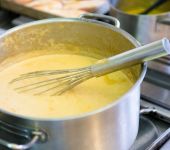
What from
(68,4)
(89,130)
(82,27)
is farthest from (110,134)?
(68,4)

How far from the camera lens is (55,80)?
0.52 meters

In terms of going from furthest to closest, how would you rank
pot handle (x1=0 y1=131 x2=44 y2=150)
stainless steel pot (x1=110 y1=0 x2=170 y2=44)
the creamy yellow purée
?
stainless steel pot (x1=110 y1=0 x2=170 y2=44) < the creamy yellow purée < pot handle (x1=0 y1=131 x2=44 y2=150)

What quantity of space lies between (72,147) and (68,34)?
0.24 m

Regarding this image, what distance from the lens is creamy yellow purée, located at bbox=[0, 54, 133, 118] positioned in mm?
453

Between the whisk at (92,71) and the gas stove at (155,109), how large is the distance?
0.11 m

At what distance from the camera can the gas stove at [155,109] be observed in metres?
0.49

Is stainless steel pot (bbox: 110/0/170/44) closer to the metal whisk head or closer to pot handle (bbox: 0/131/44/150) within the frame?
the metal whisk head

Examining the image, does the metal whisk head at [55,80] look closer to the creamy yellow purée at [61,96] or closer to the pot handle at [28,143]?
the creamy yellow purée at [61,96]

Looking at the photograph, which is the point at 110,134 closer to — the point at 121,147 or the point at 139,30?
the point at 121,147

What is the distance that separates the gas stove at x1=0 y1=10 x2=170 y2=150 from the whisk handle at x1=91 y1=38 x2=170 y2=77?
13 cm

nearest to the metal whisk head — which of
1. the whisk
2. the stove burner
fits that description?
Result: the whisk

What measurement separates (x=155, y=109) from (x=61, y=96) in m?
0.15

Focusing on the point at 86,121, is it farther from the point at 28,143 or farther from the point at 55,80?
the point at 55,80

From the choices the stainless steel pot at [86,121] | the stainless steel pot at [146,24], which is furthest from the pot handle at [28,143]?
the stainless steel pot at [146,24]
